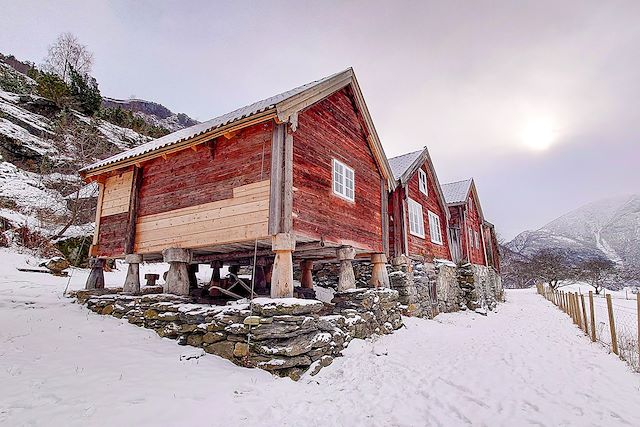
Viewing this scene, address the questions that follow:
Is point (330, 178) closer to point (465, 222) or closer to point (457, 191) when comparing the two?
point (465, 222)

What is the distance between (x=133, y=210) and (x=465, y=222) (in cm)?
2153

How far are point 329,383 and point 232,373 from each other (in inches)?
75.0

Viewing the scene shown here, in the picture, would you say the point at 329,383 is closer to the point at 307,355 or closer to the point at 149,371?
the point at 307,355

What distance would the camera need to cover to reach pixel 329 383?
22.4 ft

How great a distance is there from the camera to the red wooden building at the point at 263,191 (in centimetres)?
848

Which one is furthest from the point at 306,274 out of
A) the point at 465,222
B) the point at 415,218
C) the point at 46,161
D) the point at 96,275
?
the point at 46,161

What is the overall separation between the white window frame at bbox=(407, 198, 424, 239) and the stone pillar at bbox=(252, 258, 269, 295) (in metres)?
8.03

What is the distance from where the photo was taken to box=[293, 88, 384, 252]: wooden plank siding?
913 centimetres

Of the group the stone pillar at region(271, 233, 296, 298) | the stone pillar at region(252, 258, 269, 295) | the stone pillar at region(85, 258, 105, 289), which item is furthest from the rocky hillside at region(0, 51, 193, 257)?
the stone pillar at region(271, 233, 296, 298)

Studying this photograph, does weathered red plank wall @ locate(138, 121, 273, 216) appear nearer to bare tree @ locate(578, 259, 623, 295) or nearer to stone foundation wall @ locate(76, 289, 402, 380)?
stone foundation wall @ locate(76, 289, 402, 380)

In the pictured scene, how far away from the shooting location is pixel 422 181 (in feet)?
66.7

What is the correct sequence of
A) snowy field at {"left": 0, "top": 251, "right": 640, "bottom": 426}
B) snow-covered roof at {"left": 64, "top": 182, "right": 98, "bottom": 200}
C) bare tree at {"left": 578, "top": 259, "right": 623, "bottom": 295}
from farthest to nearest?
bare tree at {"left": 578, "top": 259, "right": 623, "bottom": 295}, snow-covered roof at {"left": 64, "top": 182, "right": 98, "bottom": 200}, snowy field at {"left": 0, "top": 251, "right": 640, "bottom": 426}

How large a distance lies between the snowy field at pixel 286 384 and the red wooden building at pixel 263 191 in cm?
221

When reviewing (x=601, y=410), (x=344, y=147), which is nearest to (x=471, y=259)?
(x=344, y=147)
